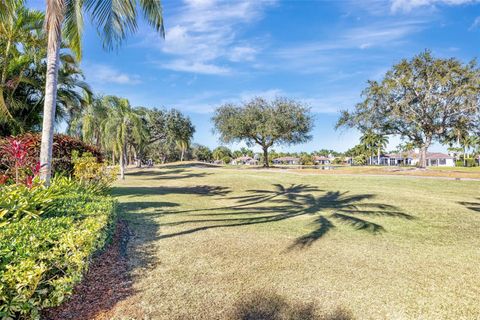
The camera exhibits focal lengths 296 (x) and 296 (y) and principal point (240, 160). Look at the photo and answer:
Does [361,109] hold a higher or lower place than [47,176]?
higher

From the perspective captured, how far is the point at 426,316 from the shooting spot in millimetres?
3529

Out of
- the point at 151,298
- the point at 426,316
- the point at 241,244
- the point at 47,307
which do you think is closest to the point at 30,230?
the point at 47,307

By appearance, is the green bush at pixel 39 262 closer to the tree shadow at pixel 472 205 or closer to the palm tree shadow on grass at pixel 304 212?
the palm tree shadow on grass at pixel 304 212

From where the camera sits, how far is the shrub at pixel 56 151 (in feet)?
30.4

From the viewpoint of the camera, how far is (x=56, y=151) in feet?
35.6

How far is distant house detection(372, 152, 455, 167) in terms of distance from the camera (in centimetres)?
7930

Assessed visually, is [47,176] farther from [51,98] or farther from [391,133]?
[391,133]

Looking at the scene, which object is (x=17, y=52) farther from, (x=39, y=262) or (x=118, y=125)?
(x=39, y=262)

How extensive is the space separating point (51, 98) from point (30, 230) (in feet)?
12.5

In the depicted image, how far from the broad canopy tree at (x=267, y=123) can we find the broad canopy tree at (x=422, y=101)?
8881mm

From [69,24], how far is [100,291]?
7031 millimetres

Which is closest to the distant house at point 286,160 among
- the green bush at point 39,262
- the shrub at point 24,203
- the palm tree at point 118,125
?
the palm tree at point 118,125

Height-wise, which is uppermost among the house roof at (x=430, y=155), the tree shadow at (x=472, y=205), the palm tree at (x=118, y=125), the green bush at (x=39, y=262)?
the palm tree at (x=118, y=125)

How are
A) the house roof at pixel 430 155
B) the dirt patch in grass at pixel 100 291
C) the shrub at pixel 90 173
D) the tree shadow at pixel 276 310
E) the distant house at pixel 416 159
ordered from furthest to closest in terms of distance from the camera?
the house roof at pixel 430 155 → the distant house at pixel 416 159 → the shrub at pixel 90 173 → the tree shadow at pixel 276 310 → the dirt patch in grass at pixel 100 291
